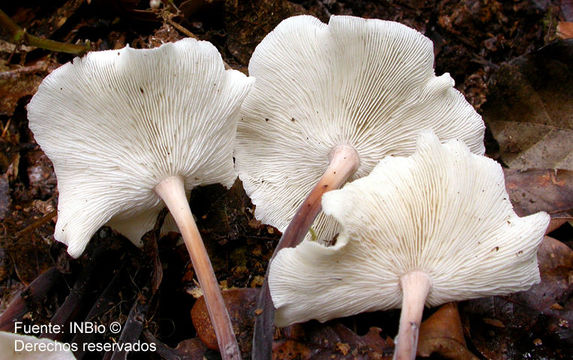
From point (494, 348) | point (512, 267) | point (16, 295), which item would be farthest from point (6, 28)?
point (494, 348)

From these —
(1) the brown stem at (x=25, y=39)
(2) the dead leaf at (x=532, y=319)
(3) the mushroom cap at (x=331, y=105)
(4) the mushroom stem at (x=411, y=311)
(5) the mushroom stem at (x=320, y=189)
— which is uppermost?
(1) the brown stem at (x=25, y=39)

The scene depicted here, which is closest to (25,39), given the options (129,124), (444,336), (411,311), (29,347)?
(129,124)

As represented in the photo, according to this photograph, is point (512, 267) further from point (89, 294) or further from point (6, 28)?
point (6, 28)

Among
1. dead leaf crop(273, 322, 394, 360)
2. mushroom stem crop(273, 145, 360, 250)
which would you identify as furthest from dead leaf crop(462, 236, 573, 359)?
mushroom stem crop(273, 145, 360, 250)

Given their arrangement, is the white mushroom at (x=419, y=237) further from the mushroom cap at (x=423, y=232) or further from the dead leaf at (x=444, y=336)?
the dead leaf at (x=444, y=336)

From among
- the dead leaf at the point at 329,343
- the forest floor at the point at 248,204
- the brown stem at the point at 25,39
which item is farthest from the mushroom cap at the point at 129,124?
the dead leaf at the point at 329,343

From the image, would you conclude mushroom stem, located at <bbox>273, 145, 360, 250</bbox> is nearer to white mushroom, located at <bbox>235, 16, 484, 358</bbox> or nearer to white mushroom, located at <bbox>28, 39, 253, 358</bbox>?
white mushroom, located at <bbox>235, 16, 484, 358</bbox>

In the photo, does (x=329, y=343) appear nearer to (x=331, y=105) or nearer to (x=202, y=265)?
(x=202, y=265)
